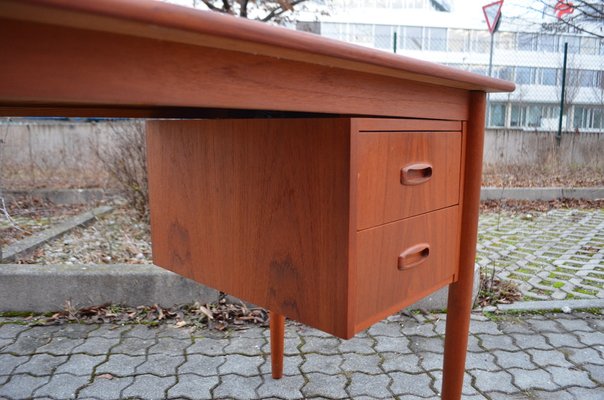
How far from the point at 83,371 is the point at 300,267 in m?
1.25

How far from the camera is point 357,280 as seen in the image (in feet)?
2.74

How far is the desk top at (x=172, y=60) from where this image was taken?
43 cm

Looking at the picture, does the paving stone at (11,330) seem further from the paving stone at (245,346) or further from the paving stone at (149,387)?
the paving stone at (245,346)

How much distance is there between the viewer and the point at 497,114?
34.9 feet

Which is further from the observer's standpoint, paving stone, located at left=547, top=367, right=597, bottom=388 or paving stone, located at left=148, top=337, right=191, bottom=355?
paving stone, located at left=148, top=337, right=191, bottom=355

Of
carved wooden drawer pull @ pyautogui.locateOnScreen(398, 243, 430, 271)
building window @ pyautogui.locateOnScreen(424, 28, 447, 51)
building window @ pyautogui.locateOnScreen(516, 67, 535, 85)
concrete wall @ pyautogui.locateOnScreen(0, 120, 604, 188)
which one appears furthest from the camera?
building window @ pyautogui.locateOnScreen(424, 28, 447, 51)

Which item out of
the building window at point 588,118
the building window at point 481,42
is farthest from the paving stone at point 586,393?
the building window at point 481,42

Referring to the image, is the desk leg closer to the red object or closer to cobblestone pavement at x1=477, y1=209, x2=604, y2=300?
cobblestone pavement at x1=477, y1=209, x2=604, y2=300

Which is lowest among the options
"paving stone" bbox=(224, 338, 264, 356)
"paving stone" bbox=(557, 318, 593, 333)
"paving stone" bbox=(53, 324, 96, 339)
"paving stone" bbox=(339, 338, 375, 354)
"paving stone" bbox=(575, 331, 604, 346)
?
"paving stone" bbox=(224, 338, 264, 356)

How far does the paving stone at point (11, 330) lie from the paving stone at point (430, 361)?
1.69 m

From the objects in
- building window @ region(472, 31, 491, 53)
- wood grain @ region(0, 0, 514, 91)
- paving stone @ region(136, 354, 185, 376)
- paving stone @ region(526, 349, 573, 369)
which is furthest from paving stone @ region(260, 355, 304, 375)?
building window @ region(472, 31, 491, 53)

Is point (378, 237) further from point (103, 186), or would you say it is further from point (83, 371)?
point (103, 186)

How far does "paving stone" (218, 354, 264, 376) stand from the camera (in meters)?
1.72

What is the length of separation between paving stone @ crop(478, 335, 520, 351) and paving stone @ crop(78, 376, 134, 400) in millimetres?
1409
